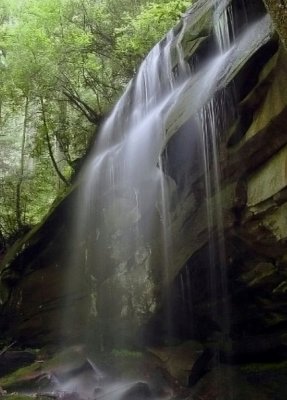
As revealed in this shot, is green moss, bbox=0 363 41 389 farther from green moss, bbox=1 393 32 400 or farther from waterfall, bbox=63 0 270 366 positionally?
waterfall, bbox=63 0 270 366

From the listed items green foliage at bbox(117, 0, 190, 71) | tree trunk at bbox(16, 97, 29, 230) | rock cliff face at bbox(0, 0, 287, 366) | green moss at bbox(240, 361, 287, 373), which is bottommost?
green moss at bbox(240, 361, 287, 373)

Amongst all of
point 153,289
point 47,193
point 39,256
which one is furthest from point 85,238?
point 47,193

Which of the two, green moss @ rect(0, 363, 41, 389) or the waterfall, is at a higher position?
the waterfall

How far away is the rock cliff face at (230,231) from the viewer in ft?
23.0

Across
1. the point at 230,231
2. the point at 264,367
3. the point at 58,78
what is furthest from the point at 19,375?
the point at 58,78

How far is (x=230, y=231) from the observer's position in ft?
26.6

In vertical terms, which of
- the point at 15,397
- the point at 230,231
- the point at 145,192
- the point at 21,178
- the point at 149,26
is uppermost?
the point at 149,26

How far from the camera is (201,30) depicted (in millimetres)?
9258

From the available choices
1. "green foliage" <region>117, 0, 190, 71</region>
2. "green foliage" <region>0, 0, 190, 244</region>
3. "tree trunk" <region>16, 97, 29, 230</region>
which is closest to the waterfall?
"green foliage" <region>117, 0, 190, 71</region>

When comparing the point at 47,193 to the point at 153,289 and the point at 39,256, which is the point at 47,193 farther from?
the point at 153,289

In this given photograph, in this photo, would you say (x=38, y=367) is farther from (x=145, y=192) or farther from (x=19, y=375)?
(x=145, y=192)

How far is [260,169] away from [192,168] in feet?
4.76

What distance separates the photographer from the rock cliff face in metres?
7.00

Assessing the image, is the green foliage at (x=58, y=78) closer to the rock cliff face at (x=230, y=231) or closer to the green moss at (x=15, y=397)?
the rock cliff face at (x=230, y=231)
